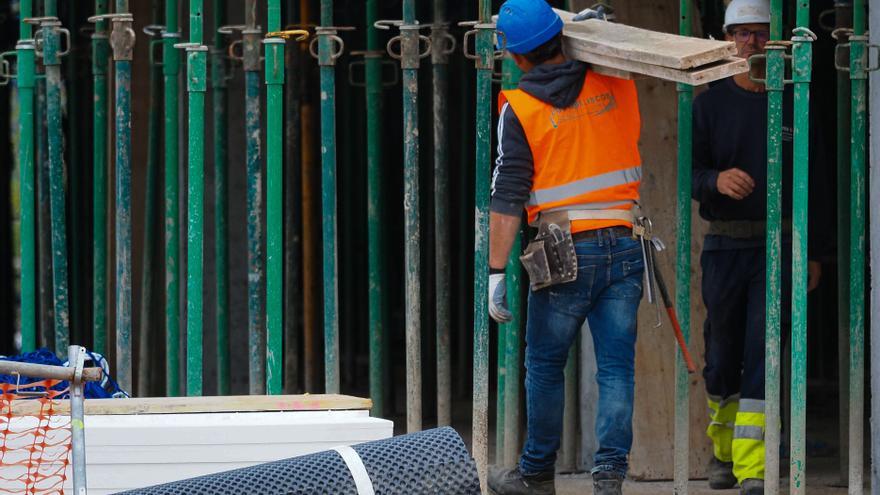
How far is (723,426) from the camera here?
6.55m

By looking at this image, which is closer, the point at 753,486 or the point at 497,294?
the point at 497,294

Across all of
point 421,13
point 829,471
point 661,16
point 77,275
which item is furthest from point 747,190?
point 77,275

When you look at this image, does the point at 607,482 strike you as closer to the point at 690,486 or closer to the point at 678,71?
the point at 690,486

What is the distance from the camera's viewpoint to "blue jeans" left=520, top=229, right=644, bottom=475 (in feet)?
19.0

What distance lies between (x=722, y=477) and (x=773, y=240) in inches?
47.1

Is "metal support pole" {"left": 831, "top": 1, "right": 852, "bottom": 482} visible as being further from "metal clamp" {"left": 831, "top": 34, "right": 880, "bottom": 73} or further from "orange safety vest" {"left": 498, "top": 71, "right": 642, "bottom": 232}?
"orange safety vest" {"left": 498, "top": 71, "right": 642, "bottom": 232}

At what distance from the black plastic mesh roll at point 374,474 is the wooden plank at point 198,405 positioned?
42.5 inches

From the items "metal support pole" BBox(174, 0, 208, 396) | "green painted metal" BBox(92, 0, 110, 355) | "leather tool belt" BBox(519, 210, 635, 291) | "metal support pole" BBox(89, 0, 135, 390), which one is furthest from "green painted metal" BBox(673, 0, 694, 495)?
"green painted metal" BBox(92, 0, 110, 355)

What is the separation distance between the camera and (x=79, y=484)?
12.7ft

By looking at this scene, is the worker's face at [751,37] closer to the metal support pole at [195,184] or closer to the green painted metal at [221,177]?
the metal support pole at [195,184]

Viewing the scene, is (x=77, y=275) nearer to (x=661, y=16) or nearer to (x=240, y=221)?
(x=240, y=221)

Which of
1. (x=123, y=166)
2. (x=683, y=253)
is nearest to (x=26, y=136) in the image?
(x=123, y=166)

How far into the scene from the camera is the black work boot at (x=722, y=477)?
6.56 metres

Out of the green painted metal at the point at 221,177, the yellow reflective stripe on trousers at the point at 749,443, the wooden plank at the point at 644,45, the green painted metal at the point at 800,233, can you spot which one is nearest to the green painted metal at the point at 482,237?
the wooden plank at the point at 644,45
